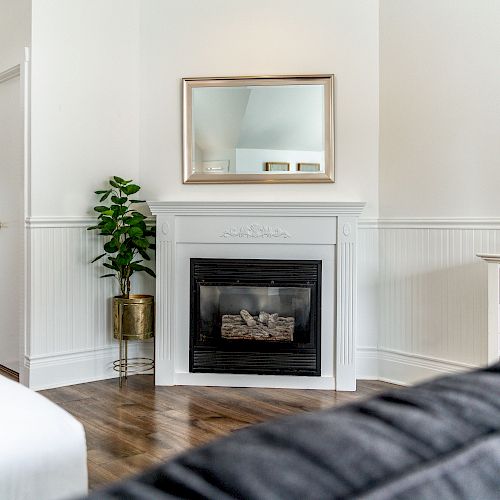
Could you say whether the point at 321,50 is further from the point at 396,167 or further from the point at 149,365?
the point at 149,365

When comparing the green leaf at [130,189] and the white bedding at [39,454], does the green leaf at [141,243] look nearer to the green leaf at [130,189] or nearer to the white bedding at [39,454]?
the green leaf at [130,189]

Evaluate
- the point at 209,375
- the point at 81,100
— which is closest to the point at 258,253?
the point at 209,375

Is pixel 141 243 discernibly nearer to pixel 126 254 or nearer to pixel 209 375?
pixel 126 254

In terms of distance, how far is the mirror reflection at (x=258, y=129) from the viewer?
435 cm

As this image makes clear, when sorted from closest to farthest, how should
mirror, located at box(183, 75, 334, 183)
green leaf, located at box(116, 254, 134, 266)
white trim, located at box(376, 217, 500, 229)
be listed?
white trim, located at box(376, 217, 500, 229), green leaf, located at box(116, 254, 134, 266), mirror, located at box(183, 75, 334, 183)

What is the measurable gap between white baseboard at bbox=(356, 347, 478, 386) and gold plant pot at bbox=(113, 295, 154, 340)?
1.48 metres

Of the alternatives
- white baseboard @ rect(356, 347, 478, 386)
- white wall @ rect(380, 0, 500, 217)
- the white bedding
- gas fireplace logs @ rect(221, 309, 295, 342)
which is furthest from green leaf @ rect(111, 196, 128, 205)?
the white bedding

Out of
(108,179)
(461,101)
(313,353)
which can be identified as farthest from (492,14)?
(108,179)

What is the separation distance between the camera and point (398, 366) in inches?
171

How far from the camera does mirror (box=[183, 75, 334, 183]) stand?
4.34 m

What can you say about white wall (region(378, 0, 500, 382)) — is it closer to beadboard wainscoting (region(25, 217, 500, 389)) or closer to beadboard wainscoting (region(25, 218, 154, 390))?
beadboard wainscoting (region(25, 217, 500, 389))

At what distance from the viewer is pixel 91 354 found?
4.42 meters

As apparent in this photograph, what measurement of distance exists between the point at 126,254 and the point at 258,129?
4.04 ft

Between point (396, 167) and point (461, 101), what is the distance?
0.60 m
